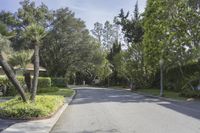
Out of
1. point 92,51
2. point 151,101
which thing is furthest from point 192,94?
point 92,51

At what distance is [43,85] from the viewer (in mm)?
41750

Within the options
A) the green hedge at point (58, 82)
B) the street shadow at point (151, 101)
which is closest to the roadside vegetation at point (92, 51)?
the green hedge at point (58, 82)

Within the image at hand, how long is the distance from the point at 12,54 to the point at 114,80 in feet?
145

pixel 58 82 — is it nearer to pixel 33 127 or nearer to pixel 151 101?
pixel 151 101

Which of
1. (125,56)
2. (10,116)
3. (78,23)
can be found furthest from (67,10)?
(10,116)

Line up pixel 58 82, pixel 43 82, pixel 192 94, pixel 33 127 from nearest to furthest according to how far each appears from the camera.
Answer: pixel 33 127 < pixel 192 94 < pixel 43 82 < pixel 58 82

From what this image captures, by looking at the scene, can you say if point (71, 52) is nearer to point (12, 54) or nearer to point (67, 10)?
point (67, 10)

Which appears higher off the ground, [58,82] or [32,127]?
[58,82]

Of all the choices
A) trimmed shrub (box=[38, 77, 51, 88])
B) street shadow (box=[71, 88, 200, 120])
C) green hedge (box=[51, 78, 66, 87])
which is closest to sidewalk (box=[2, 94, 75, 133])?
street shadow (box=[71, 88, 200, 120])

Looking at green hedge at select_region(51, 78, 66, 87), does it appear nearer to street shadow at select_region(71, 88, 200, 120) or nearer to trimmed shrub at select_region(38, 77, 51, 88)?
trimmed shrub at select_region(38, 77, 51, 88)

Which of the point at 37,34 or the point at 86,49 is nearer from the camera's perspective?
the point at 37,34

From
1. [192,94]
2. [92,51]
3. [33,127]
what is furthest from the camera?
[92,51]

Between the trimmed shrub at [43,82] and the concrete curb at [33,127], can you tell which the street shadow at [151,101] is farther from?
the trimmed shrub at [43,82]

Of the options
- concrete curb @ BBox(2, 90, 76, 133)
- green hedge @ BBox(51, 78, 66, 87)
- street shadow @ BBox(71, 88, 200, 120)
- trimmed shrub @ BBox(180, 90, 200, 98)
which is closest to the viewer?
concrete curb @ BBox(2, 90, 76, 133)
